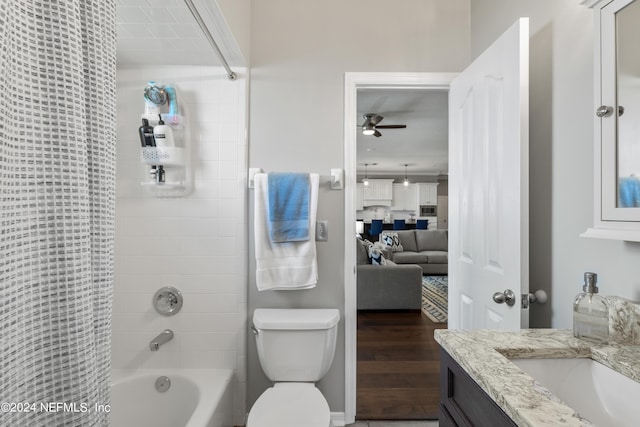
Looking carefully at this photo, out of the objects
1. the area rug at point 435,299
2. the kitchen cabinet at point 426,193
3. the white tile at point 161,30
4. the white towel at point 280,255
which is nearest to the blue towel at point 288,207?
the white towel at point 280,255

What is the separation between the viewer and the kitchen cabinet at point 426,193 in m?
8.98

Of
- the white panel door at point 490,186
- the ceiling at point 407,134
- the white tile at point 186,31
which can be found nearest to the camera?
the white panel door at point 490,186

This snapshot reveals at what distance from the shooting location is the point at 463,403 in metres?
0.85

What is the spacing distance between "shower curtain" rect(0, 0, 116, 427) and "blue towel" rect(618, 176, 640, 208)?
1.27m

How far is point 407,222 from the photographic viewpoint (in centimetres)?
897

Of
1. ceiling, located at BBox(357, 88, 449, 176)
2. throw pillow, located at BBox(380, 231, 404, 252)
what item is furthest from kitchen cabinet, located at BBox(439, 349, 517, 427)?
throw pillow, located at BBox(380, 231, 404, 252)

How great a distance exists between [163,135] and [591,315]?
6.34ft

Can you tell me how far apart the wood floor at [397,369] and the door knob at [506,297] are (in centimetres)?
110

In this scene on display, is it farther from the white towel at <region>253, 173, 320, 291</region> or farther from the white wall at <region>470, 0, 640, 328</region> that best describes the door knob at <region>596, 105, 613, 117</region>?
the white towel at <region>253, 173, 320, 291</region>

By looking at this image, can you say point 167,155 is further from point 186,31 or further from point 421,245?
point 421,245

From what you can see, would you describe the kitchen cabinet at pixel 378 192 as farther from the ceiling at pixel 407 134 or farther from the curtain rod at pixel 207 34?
the curtain rod at pixel 207 34

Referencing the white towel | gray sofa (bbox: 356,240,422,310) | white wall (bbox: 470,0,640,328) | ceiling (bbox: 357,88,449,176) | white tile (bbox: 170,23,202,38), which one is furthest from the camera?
gray sofa (bbox: 356,240,422,310)

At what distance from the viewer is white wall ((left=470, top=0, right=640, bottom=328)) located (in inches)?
41.2

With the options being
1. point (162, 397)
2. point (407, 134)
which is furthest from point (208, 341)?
point (407, 134)
